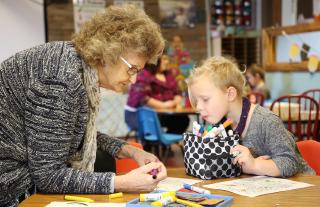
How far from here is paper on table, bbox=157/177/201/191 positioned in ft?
5.02

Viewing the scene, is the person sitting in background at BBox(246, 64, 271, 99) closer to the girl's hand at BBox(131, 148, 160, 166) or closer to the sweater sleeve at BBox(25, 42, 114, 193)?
the girl's hand at BBox(131, 148, 160, 166)

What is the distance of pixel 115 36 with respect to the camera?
1498 millimetres

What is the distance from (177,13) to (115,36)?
711 centimetres

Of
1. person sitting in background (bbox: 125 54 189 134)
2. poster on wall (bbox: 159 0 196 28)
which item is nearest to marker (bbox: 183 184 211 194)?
person sitting in background (bbox: 125 54 189 134)

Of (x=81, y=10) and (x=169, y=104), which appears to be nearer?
(x=169, y=104)

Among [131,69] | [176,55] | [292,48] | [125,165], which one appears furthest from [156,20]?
[131,69]

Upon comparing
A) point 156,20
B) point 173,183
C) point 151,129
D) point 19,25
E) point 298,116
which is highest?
point 156,20

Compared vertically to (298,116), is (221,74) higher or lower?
higher

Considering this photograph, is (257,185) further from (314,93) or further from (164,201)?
(314,93)

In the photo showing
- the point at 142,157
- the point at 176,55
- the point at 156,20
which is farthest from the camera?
the point at 176,55

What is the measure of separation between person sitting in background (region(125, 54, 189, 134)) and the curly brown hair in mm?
3605

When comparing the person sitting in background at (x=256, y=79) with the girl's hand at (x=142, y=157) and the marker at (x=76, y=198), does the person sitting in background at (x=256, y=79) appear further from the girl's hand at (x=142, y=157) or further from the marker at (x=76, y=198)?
the marker at (x=76, y=198)

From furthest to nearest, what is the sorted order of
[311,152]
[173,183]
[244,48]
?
[244,48] < [311,152] < [173,183]

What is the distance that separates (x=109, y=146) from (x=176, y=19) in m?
6.78
